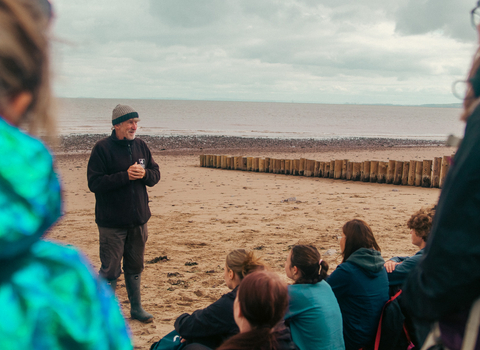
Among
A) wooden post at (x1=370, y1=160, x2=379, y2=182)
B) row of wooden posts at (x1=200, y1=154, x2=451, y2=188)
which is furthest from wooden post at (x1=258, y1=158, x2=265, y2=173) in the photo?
wooden post at (x1=370, y1=160, x2=379, y2=182)

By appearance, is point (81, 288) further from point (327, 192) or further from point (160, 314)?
point (327, 192)

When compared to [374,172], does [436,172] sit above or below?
above

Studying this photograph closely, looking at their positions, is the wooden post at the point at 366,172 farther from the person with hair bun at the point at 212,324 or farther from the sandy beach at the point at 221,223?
the person with hair bun at the point at 212,324

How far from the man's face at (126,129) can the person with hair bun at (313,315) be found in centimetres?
239

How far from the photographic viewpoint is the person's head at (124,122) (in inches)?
172

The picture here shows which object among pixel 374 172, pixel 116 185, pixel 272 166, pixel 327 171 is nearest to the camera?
pixel 116 185

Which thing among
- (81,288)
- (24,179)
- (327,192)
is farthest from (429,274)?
(327,192)

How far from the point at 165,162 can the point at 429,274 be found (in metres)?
18.6

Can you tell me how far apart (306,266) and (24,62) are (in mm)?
2733

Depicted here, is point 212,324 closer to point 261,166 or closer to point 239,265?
Result: point 239,265

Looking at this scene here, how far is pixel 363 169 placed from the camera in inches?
524

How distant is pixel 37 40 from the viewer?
0.71m

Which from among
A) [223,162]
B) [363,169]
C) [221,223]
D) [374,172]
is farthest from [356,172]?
[221,223]

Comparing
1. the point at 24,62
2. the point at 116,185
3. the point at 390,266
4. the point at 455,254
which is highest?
the point at 24,62
